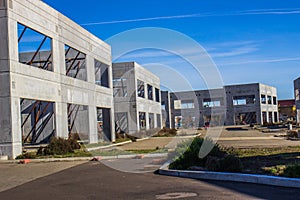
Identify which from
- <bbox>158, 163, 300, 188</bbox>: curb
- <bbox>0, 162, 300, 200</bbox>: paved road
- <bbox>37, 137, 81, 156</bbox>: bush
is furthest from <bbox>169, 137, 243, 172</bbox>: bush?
<bbox>37, 137, 81, 156</bbox>: bush

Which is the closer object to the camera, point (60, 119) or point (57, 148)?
point (57, 148)

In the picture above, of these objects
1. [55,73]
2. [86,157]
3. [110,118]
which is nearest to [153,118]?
[110,118]

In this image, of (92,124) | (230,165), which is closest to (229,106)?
(92,124)

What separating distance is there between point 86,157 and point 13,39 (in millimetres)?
7026

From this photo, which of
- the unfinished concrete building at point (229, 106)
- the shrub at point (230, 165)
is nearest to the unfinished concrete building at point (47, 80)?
the shrub at point (230, 165)

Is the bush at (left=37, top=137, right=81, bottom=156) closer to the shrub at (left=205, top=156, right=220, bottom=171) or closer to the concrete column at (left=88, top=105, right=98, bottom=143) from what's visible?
the concrete column at (left=88, top=105, right=98, bottom=143)

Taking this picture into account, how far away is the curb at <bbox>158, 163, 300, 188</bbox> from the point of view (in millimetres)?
9929

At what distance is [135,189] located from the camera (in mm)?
10477

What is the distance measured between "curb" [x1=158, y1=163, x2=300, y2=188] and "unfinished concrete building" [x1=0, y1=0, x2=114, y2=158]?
10.4 m

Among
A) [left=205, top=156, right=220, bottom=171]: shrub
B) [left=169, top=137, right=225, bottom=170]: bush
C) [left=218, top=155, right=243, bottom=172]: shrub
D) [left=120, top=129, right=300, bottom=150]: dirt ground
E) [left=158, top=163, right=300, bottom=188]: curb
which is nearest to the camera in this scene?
[left=158, top=163, right=300, bottom=188]: curb

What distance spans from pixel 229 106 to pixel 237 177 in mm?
→ 79603

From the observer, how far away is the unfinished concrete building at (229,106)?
272 feet

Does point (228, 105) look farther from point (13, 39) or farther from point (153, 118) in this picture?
point (13, 39)

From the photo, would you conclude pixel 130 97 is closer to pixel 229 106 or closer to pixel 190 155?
pixel 190 155
